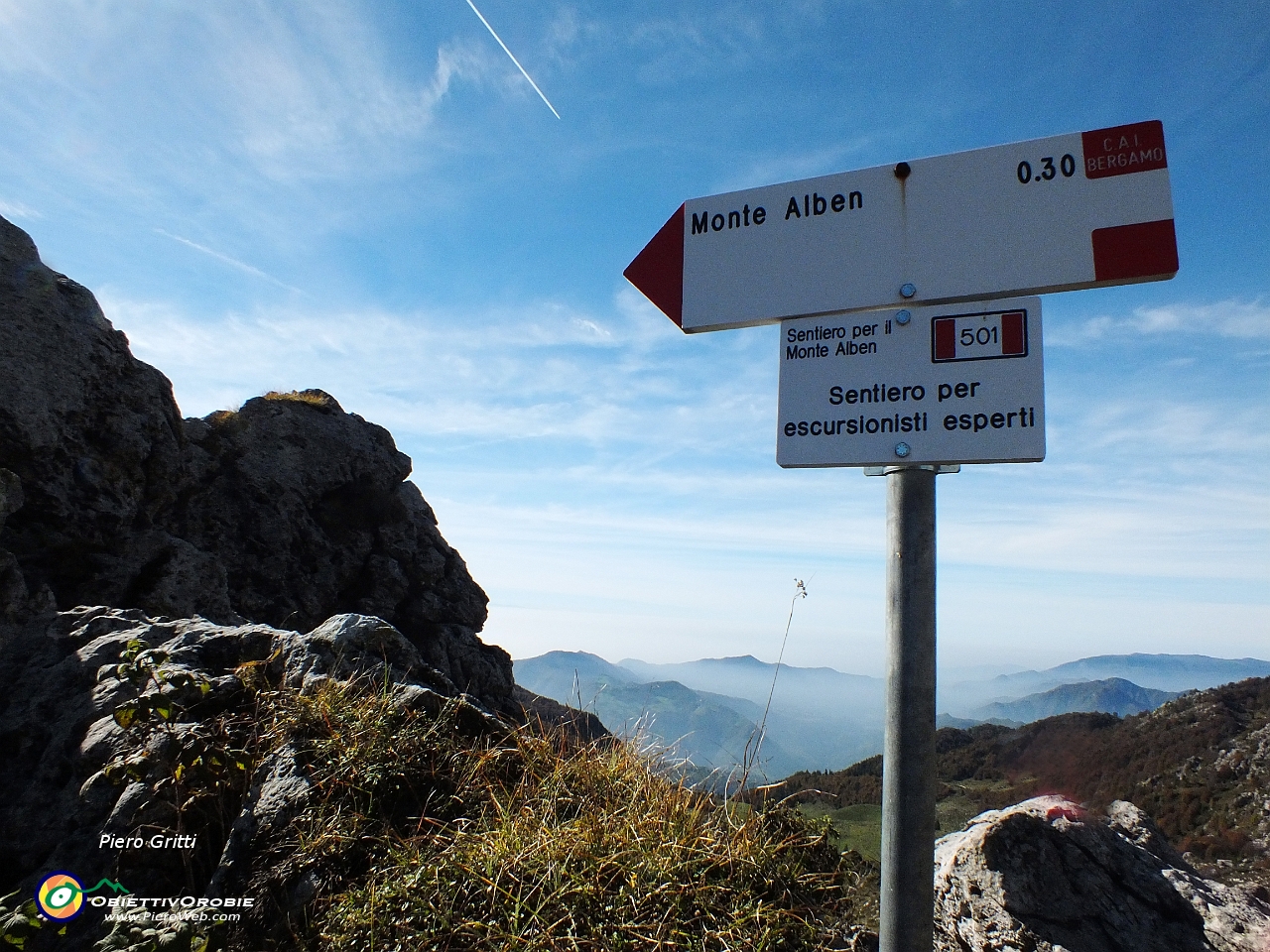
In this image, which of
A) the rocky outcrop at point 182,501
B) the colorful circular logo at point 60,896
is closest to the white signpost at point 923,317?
the colorful circular logo at point 60,896

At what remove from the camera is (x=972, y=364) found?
2234 millimetres

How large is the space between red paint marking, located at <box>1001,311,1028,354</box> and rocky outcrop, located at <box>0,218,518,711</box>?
4.92m

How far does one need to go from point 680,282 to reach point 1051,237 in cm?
130

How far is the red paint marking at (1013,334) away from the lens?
2191mm

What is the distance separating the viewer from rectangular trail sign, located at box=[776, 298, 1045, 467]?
2176 millimetres

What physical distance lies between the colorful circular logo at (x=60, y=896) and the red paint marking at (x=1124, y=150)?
4932mm

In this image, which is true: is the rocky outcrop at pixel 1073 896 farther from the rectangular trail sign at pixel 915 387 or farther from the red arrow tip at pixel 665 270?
the red arrow tip at pixel 665 270

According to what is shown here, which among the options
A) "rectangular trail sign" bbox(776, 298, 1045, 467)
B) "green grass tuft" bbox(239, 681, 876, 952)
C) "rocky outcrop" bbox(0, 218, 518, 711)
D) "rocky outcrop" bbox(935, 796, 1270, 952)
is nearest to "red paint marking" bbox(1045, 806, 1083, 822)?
"rocky outcrop" bbox(935, 796, 1270, 952)

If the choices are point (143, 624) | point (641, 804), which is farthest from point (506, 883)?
point (143, 624)

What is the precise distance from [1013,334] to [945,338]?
20 cm

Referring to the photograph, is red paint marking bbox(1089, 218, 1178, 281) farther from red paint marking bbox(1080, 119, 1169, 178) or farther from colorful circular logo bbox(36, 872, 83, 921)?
colorful circular logo bbox(36, 872, 83, 921)

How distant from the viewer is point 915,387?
2.31 meters

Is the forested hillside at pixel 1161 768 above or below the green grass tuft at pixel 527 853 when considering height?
below

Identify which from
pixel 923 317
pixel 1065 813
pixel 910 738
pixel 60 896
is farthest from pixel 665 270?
pixel 60 896
